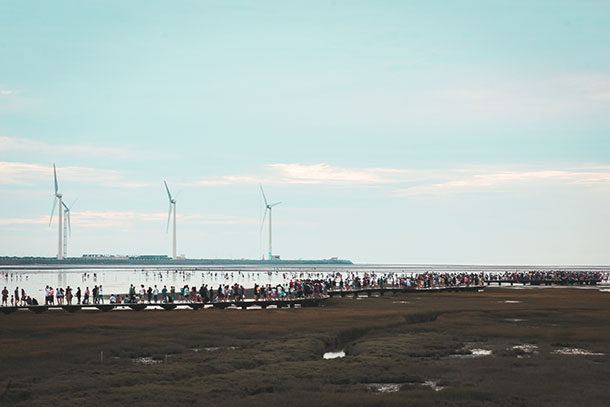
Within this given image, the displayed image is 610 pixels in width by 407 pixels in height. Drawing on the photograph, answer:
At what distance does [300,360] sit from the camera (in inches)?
1607

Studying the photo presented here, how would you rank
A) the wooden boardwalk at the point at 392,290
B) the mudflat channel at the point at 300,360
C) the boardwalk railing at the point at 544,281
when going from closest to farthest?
the mudflat channel at the point at 300,360
the wooden boardwalk at the point at 392,290
the boardwalk railing at the point at 544,281

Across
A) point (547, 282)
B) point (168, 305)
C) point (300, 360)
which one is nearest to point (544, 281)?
point (547, 282)

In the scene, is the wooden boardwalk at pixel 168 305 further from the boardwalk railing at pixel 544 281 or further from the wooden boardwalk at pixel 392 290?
the boardwalk railing at pixel 544 281

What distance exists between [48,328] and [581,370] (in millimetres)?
38779

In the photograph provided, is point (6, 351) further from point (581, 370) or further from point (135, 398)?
point (581, 370)

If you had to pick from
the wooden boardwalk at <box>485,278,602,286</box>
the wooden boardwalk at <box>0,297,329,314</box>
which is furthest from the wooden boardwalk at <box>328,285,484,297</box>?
the wooden boardwalk at <box>485,278,602,286</box>

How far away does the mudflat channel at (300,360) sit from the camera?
99.8ft

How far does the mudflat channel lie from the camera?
30422 millimetres

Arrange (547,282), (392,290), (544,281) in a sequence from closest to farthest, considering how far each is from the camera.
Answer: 1. (392,290)
2. (544,281)
3. (547,282)

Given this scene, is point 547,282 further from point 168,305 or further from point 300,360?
point 300,360

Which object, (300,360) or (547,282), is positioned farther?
(547,282)

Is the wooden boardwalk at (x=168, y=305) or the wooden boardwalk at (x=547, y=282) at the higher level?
the wooden boardwalk at (x=168, y=305)

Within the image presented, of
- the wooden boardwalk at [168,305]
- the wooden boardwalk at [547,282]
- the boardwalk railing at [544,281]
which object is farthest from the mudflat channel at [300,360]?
A: the boardwalk railing at [544,281]

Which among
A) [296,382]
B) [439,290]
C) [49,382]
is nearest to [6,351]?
[49,382]
